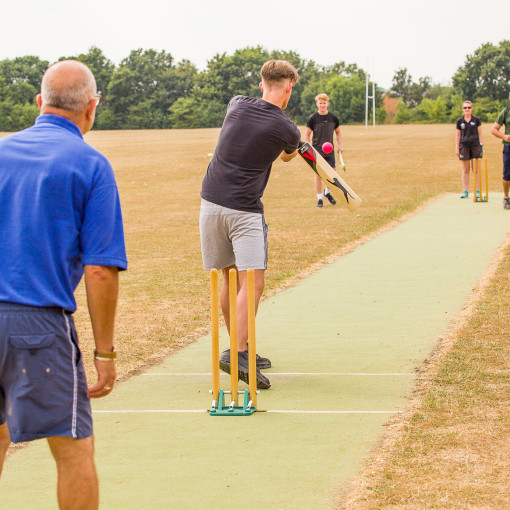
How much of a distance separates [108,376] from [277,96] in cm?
319

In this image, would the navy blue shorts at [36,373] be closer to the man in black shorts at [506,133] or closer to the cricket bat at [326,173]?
the cricket bat at [326,173]

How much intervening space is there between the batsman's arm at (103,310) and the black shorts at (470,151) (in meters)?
16.7

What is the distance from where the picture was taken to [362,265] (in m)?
11.6

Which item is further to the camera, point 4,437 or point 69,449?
point 4,437

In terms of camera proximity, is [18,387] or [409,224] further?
[409,224]

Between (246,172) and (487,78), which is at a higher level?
(487,78)

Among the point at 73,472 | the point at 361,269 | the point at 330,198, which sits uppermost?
the point at 73,472

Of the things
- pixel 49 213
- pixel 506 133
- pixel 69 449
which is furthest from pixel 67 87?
pixel 506 133

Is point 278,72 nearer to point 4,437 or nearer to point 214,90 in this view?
point 4,437

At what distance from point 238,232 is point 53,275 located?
119 inches

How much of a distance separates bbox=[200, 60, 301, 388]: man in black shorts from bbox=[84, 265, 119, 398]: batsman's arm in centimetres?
265

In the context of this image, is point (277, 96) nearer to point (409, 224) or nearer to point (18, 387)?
point (18, 387)

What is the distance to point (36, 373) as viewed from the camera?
10.0 feet

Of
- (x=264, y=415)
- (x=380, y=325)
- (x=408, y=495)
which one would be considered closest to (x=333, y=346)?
(x=380, y=325)
